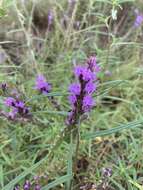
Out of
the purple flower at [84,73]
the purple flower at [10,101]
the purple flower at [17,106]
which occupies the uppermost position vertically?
the purple flower at [84,73]

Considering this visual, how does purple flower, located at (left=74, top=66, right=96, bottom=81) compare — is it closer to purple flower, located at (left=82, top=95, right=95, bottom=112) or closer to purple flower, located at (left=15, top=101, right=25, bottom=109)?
purple flower, located at (left=82, top=95, right=95, bottom=112)

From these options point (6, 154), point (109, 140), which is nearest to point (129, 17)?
point (109, 140)

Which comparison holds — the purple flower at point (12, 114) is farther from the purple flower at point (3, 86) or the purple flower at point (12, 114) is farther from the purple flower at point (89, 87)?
the purple flower at point (89, 87)

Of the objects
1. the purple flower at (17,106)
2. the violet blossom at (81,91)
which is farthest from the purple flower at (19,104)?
the violet blossom at (81,91)

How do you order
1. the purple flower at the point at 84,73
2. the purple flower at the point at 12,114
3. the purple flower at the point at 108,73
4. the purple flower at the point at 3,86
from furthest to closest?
the purple flower at the point at 108,73, the purple flower at the point at 12,114, the purple flower at the point at 3,86, the purple flower at the point at 84,73

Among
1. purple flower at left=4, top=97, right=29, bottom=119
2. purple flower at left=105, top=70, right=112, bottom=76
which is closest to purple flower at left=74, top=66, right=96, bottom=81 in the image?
purple flower at left=4, top=97, right=29, bottom=119

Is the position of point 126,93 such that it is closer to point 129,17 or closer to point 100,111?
point 100,111

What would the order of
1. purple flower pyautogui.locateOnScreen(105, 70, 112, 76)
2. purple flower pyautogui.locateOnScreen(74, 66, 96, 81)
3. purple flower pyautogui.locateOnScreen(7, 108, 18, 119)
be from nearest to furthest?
purple flower pyautogui.locateOnScreen(74, 66, 96, 81)
purple flower pyautogui.locateOnScreen(7, 108, 18, 119)
purple flower pyautogui.locateOnScreen(105, 70, 112, 76)

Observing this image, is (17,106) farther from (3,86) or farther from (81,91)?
(81,91)

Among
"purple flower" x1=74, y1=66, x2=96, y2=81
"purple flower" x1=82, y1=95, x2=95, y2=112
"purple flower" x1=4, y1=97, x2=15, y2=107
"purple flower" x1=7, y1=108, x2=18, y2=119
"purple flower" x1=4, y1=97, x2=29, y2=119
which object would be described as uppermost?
"purple flower" x1=74, y1=66, x2=96, y2=81

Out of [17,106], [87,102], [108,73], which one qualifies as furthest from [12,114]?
[108,73]

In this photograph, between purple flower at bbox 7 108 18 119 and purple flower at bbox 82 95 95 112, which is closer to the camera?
purple flower at bbox 82 95 95 112

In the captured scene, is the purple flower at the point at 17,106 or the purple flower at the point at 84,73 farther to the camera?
the purple flower at the point at 17,106

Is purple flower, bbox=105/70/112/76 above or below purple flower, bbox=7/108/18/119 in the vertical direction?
above
